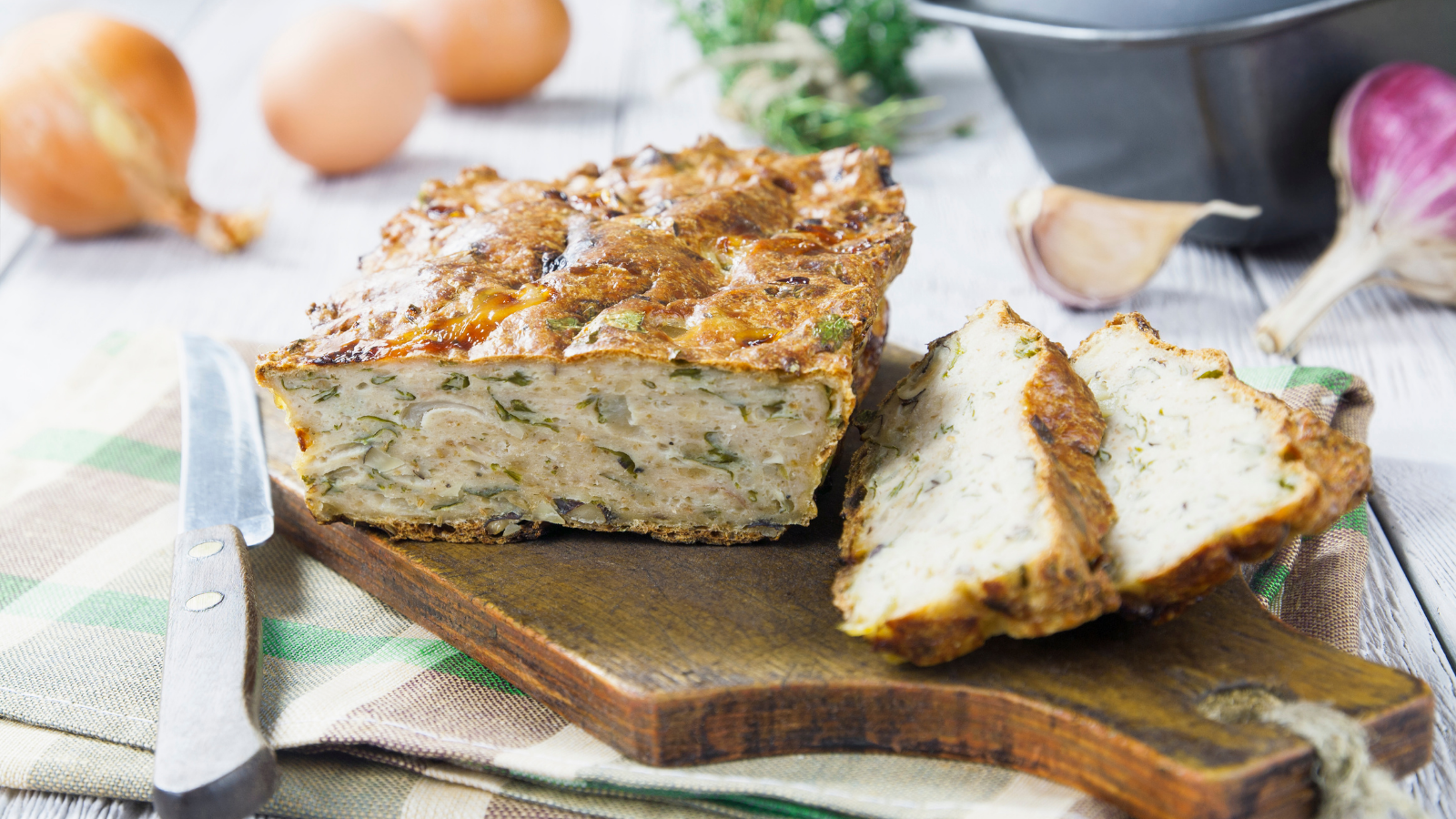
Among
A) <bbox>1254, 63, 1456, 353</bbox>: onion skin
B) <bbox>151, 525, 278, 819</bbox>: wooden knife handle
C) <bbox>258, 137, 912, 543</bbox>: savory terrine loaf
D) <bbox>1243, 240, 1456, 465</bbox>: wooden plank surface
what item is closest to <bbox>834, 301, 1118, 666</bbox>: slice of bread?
<bbox>258, 137, 912, 543</bbox>: savory terrine loaf

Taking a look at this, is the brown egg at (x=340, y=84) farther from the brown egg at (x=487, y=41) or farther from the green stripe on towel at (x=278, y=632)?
the green stripe on towel at (x=278, y=632)

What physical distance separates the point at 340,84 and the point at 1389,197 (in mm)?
4852

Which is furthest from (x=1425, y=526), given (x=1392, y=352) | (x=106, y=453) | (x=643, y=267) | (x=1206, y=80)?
(x=106, y=453)

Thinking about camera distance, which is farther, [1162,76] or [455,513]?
[1162,76]

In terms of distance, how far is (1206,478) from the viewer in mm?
2711

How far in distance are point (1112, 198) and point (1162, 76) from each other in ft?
1.70

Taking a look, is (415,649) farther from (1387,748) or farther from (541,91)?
(541,91)

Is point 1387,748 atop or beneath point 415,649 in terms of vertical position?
atop

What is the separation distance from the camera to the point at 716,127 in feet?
22.5

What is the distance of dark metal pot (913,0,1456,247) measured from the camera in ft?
14.4

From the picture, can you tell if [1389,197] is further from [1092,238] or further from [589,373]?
[589,373]

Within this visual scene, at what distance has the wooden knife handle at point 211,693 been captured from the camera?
231 centimetres

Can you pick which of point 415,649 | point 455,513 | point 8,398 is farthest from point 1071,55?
point 8,398

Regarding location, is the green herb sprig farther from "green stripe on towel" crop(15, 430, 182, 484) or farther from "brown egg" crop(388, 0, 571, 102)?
"green stripe on towel" crop(15, 430, 182, 484)
